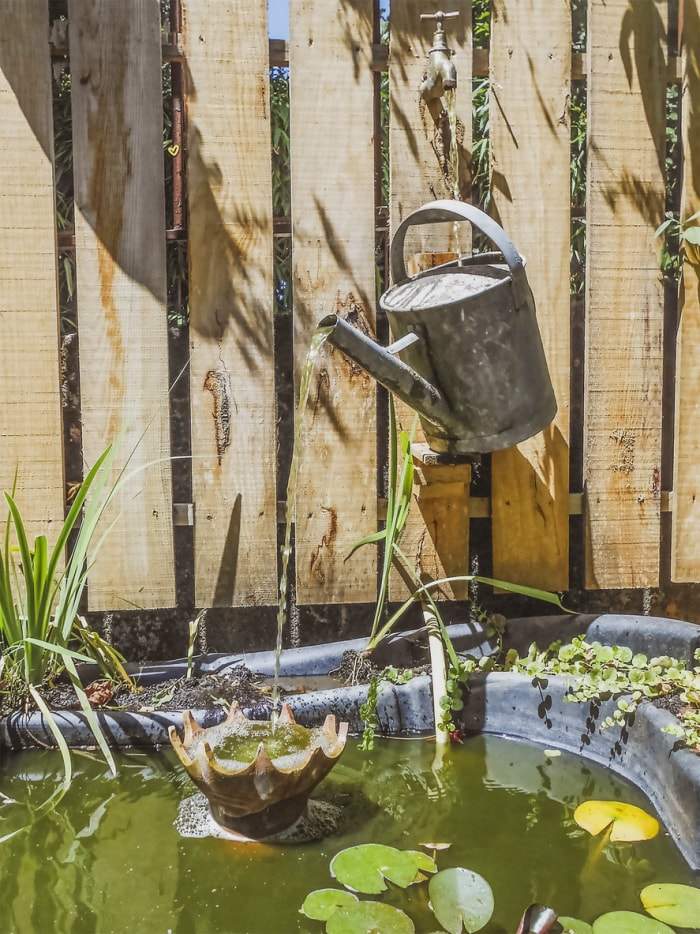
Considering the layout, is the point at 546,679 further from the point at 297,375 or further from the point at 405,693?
the point at 297,375

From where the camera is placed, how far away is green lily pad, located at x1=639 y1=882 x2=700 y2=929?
1.13 m

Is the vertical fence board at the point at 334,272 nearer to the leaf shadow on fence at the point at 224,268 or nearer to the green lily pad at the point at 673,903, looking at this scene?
the leaf shadow on fence at the point at 224,268

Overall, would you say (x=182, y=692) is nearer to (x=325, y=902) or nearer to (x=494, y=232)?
(x=325, y=902)

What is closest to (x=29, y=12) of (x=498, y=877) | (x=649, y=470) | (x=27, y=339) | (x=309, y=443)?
(x=27, y=339)

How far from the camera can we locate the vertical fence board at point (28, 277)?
6.23ft

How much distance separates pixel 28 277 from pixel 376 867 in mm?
1510

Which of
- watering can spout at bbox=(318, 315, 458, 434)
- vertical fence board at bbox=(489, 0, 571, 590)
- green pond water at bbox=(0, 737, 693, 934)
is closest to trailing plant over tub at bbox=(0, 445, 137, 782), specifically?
green pond water at bbox=(0, 737, 693, 934)

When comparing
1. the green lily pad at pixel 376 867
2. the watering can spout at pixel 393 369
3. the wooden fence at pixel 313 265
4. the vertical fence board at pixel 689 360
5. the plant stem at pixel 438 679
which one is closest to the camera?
the green lily pad at pixel 376 867

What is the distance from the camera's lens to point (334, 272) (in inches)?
79.4

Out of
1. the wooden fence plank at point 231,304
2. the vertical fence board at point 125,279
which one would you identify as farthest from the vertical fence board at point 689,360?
the vertical fence board at point 125,279

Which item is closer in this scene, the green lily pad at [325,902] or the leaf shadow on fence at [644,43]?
the green lily pad at [325,902]

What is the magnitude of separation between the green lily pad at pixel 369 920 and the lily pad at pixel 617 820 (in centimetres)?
41

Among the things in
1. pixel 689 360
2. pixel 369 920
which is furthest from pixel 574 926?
pixel 689 360

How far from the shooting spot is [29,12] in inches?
74.5
